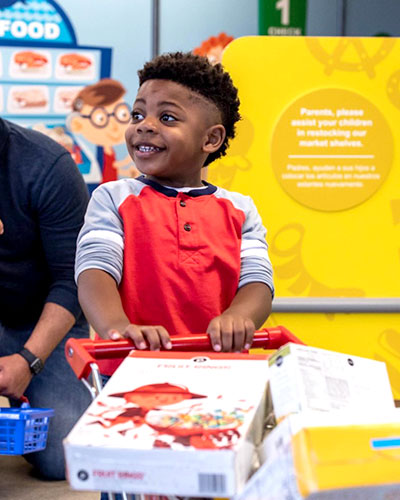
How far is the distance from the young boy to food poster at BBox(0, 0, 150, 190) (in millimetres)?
3745

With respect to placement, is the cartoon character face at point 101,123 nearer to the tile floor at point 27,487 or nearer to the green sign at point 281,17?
the green sign at point 281,17

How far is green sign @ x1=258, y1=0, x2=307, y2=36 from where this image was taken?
4543mm

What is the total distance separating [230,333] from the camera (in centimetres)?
116

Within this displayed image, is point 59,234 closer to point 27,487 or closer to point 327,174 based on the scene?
point 27,487

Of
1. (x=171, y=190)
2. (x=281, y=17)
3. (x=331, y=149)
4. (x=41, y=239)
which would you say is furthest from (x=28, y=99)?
(x=171, y=190)

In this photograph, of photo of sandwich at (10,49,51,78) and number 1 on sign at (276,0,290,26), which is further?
photo of sandwich at (10,49,51,78)

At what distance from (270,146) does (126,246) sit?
1.21m

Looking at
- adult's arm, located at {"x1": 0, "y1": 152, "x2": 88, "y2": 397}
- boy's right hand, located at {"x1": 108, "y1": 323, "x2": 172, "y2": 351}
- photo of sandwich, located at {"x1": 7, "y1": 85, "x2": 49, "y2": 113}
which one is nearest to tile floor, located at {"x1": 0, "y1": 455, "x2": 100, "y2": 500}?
adult's arm, located at {"x1": 0, "y1": 152, "x2": 88, "y2": 397}

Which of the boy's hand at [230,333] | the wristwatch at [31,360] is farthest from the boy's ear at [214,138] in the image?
the wristwatch at [31,360]

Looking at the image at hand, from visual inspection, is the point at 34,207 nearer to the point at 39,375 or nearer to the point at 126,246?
the point at 39,375

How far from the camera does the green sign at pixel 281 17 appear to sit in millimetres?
4543

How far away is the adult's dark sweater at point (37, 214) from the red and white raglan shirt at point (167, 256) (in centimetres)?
83

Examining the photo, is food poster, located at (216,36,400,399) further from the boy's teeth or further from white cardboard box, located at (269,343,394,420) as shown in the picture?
white cardboard box, located at (269,343,394,420)

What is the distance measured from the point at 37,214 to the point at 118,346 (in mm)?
1364
